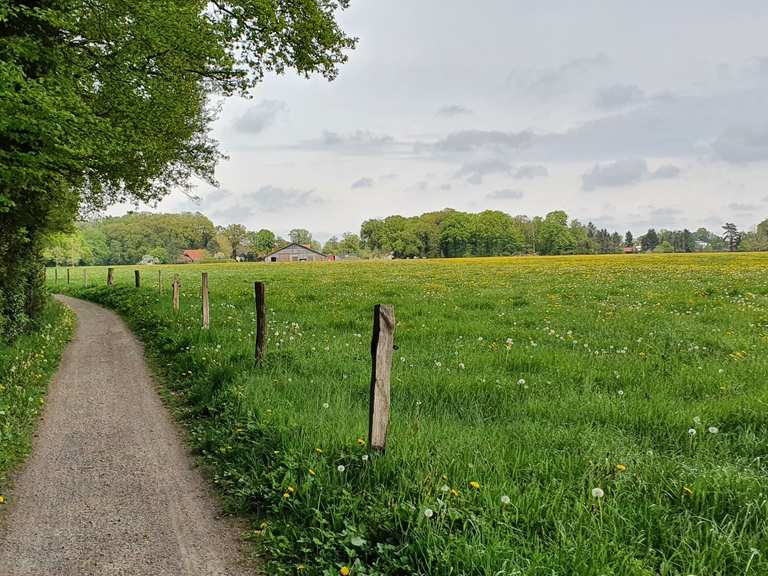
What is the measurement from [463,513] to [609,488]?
1423 millimetres

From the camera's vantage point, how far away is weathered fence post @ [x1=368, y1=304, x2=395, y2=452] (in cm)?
496

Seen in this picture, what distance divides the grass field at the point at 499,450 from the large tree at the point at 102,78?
5.17 metres

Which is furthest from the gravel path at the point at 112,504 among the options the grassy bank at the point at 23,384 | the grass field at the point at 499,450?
the grass field at the point at 499,450

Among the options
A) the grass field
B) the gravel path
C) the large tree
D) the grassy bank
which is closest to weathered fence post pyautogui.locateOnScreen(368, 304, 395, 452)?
the grass field

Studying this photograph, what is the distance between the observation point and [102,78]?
40.9 feet

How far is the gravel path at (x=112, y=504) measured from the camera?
4.06 metres

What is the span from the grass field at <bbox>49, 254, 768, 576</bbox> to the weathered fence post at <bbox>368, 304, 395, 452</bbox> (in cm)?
22

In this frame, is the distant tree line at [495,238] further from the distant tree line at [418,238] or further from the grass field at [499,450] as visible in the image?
the grass field at [499,450]

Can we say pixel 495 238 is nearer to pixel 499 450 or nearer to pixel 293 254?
pixel 293 254

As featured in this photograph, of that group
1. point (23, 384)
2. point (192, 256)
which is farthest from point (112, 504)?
point (192, 256)

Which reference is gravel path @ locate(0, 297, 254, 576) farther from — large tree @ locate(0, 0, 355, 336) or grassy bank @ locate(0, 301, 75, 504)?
large tree @ locate(0, 0, 355, 336)

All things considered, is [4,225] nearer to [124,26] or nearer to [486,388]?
[124,26]

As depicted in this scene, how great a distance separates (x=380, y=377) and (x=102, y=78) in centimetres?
1221

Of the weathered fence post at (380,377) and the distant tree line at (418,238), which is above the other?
the distant tree line at (418,238)
